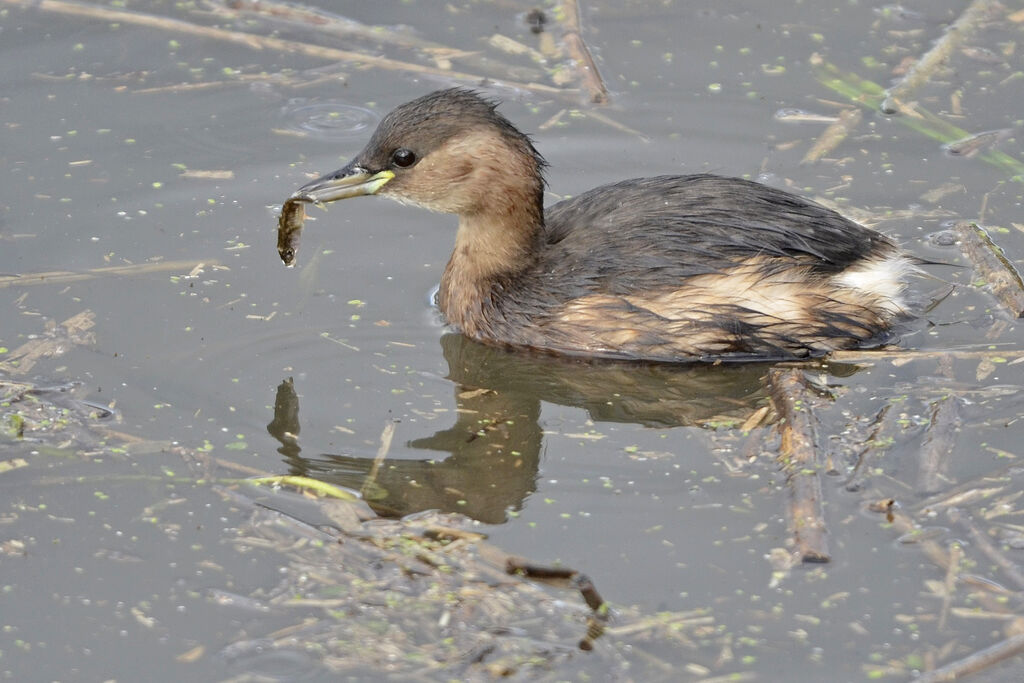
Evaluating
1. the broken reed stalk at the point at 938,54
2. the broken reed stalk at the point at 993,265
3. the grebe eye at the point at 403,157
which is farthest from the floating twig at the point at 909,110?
the grebe eye at the point at 403,157

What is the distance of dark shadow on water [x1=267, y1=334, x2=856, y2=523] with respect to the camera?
5.70 m

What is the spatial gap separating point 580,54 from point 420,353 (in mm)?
2860

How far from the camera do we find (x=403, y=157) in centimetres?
675

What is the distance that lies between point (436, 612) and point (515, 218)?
233cm

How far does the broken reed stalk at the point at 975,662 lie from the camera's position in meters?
4.64

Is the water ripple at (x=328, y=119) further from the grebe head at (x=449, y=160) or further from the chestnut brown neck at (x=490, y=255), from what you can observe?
the chestnut brown neck at (x=490, y=255)

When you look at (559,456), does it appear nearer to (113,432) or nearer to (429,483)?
(429,483)

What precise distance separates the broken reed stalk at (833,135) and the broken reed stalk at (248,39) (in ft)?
4.76

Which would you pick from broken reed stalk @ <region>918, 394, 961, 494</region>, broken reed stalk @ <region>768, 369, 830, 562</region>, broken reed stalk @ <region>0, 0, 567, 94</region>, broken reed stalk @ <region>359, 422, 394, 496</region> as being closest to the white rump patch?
broken reed stalk @ <region>768, 369, 830, 562</region>

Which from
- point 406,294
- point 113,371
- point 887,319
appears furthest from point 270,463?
point 887,319

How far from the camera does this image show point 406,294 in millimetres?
7066

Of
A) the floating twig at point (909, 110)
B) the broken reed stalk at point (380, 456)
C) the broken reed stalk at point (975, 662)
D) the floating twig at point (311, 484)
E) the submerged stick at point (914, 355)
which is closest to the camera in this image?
the broken reed stalk at point (975, 662)

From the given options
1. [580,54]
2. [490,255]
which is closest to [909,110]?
[580,54]

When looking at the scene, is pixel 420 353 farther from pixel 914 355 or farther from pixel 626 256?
pixel 914 355
